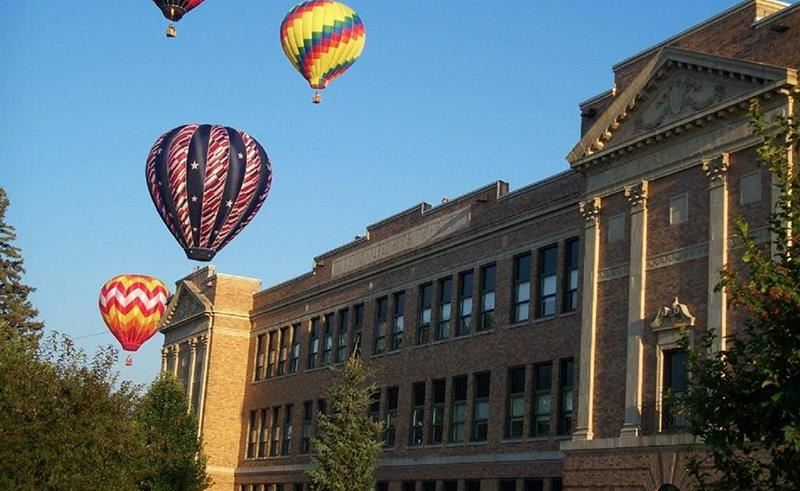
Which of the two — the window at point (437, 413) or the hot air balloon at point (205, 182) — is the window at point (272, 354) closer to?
the hot air balloon at point (205, 182)

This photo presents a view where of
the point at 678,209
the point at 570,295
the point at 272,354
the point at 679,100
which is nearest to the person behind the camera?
the point at 678,209

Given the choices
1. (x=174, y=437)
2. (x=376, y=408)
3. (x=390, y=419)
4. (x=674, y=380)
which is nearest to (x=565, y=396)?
(x=674, y=380)

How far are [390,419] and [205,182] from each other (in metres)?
11.2

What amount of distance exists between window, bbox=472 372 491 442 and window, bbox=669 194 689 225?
413 inches

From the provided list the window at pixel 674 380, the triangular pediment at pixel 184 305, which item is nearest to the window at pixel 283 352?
the triangular pediment at pixel 184 305

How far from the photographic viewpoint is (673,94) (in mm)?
32594

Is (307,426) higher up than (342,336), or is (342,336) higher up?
(342,336)

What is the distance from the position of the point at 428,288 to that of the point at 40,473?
54.4 ft

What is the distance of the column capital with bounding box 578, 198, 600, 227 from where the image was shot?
115 feet

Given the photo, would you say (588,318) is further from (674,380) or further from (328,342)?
(328,342)

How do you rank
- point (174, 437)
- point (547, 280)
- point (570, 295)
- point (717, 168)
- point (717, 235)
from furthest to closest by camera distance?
point (174, 437)
point (547, 280)
point (570, 295)
point (717, 168)
point (717, 235)

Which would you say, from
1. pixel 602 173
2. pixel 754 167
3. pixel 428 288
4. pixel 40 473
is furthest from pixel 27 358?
pixel 754 167

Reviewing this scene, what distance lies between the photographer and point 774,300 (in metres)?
17.7

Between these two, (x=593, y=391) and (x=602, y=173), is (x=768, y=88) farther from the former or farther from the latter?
(x=593, y=391)
